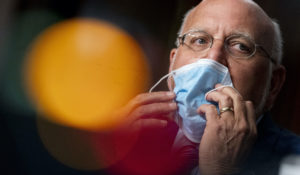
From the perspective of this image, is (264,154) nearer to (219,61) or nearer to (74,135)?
(219,61)

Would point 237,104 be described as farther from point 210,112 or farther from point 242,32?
point 242,32

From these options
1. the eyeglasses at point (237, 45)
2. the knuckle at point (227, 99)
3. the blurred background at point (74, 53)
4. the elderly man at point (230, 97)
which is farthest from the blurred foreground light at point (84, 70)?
the knuckle at point (227, 99)

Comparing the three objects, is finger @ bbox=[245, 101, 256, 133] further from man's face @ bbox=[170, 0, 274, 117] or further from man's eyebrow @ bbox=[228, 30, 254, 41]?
man's eyebrow @ bbox=[228, 30, 254, 41]

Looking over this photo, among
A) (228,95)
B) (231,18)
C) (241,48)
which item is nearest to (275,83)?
(241,48)

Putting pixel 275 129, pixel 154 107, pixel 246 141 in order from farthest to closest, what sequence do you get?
pixel 275 129
pixel 154 107
pixel 246 141

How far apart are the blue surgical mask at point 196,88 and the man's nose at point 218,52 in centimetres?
7

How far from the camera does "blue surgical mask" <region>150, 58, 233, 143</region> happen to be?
3.51 feet

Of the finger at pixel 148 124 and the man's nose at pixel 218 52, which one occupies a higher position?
the man's nose at pixel 218 52

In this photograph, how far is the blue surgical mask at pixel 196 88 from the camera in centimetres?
107

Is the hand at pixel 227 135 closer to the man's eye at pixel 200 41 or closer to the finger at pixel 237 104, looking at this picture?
the finger at pixel 237 104

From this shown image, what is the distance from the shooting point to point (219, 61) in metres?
1.17

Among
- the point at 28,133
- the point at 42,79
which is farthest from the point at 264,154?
the point at 42,79

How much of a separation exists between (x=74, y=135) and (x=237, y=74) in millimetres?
735

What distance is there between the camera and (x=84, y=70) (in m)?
1.82
